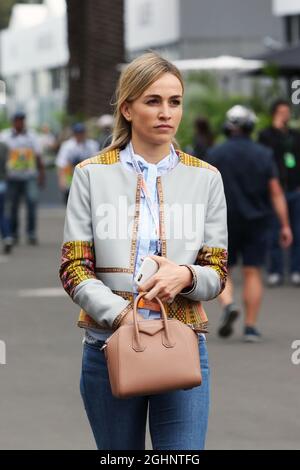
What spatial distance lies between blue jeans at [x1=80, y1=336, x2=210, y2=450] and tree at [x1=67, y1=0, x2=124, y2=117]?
2664 cm

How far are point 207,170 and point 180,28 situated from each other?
113 feet

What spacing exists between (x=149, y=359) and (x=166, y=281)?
8.5 inches

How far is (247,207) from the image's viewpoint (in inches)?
461

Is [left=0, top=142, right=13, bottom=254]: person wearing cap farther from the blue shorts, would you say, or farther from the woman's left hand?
the woman's left hand

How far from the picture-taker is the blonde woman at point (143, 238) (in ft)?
14.4

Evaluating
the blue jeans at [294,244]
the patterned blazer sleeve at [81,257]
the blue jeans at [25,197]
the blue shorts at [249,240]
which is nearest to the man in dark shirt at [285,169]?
the blue jeans at [294,244]

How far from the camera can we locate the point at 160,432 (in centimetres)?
448

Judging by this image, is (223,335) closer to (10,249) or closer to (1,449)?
(1,449)

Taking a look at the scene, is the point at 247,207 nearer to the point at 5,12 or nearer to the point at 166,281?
the point at 166,281

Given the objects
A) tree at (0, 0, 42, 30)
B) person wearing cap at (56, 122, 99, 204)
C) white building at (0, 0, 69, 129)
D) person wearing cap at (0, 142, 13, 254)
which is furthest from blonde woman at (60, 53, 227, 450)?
tree at (0, 0, 42, 30)

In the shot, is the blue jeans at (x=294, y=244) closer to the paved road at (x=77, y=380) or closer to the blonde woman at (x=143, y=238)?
the paved road at (x=77, y=380)

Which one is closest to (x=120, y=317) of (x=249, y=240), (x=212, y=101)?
(x=249, y=240)

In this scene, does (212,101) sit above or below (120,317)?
below
